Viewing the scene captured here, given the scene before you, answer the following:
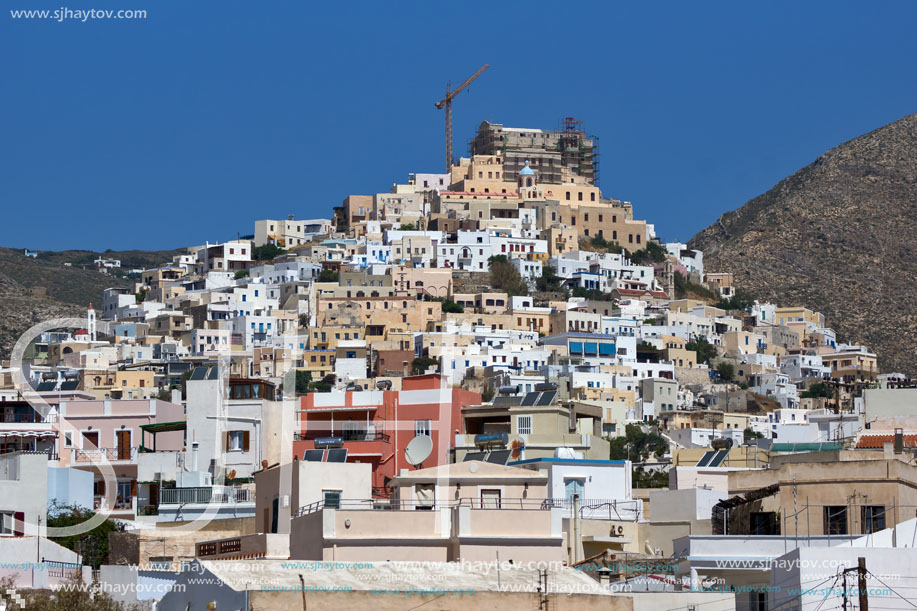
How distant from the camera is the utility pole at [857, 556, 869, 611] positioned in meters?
19.2

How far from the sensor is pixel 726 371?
109062 millimetres

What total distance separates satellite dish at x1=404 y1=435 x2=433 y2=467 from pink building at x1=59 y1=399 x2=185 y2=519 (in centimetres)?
543

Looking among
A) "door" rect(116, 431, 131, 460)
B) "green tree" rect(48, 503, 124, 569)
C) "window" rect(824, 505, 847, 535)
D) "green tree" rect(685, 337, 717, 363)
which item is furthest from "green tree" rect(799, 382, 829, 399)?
"window" rect(824, 505, 847, 535)

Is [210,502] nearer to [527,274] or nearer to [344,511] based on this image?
[344,511]

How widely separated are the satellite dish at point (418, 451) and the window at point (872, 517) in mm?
11253

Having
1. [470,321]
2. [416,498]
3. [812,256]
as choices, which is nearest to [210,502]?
[416,498]

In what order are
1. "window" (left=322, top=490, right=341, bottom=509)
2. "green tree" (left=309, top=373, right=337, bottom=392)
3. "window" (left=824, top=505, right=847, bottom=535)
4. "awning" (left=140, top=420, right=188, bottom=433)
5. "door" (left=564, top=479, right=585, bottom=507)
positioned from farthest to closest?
"green tree" (left=309, top=373, right=337, bottom=392), "awning" (left=140, top=420, right=188, bottom=433), "door" (left=564, top=479, right=585, bottom=507), "window" (left=824, top=505, right=847, bottom=535), "window" (left=322, top=490, right=341, bottom=509)

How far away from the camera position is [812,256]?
15812cm

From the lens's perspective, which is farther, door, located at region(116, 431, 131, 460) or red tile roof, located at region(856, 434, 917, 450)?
door, located at region(116, 431, 131, 460)

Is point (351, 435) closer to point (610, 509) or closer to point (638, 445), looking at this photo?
point (610, 509)

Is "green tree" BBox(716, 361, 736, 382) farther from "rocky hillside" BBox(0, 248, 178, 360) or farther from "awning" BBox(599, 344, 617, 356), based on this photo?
"rocky hillside" BBox(0, 248, 178, 360)

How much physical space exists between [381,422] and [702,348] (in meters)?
73.0

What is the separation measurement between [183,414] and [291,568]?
74.1 feet

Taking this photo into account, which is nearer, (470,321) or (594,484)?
(594,484)
